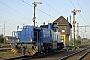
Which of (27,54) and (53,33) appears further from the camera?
(53,33)

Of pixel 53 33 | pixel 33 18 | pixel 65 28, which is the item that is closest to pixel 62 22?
pixel 65 28

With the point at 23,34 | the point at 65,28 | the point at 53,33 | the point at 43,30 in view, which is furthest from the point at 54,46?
the point at 65,28

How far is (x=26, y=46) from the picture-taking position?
20547mm

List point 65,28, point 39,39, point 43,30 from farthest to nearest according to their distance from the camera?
point 65,28
point 43,30
point 39,39

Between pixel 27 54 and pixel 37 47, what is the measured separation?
4.57ft

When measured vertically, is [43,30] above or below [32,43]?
above

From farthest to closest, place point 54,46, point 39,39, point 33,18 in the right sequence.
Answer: point 33,18 → point 54,46 → point 39,39

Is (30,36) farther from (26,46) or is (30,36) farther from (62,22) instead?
(62,22)

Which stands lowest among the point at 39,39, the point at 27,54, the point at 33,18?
the point at 27,54

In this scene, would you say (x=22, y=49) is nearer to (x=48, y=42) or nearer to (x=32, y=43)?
(x=32, y=43)

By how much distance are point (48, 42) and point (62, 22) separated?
4998 centimetres

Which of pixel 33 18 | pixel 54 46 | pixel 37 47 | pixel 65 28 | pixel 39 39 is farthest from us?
pixel 65 28

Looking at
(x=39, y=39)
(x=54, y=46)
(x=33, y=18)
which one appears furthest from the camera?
(x=33, y=18)

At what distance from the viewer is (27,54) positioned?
67.9 feet
